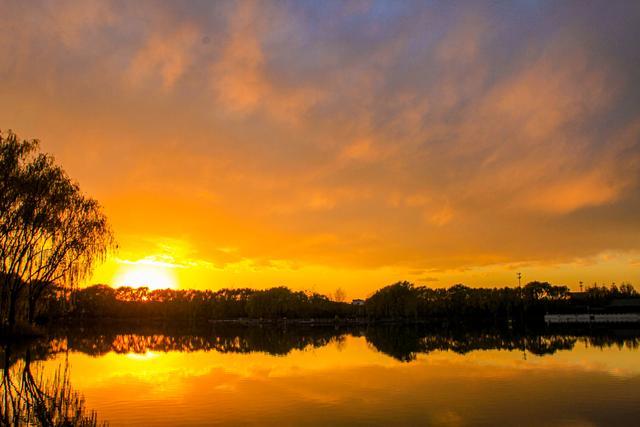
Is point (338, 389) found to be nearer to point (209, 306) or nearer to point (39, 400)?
point (39, 400)

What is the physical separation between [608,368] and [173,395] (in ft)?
63.3

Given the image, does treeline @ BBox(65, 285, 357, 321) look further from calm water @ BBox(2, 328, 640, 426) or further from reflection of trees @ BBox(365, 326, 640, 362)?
calm water @ BBox(2, 328, 640, 426)

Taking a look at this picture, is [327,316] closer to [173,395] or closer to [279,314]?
[279,314]

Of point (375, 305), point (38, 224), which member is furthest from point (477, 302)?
point (38, 224)

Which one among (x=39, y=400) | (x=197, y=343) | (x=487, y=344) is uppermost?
(x=39, y=400)

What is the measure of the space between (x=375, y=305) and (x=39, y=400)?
144m

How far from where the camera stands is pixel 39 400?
15445mm

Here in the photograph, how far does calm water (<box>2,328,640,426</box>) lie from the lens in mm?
13461

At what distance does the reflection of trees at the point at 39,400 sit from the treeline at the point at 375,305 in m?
123

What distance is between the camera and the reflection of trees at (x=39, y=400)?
12.8 metres

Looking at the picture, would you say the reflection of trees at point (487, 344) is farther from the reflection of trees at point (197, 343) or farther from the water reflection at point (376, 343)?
the reflection of trees at point (197, 343)

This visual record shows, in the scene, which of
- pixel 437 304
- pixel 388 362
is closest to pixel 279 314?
pixel 437 304

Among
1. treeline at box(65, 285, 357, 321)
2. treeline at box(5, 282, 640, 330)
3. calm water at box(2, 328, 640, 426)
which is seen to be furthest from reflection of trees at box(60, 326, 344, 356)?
treeline at box(65, 285, 357, 321)

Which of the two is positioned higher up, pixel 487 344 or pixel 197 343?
pixel 487 344
